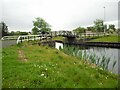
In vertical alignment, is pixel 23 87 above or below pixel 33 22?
below

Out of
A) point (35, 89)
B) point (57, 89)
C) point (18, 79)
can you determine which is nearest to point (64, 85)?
point (57, 89)

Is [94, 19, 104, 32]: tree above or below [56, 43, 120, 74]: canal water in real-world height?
above

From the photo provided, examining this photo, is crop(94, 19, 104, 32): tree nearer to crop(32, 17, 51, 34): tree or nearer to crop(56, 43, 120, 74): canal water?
crop(32, 17, 51, 34): tree

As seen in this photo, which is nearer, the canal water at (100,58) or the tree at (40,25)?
the canal water at (100,58)

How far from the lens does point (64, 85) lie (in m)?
9.90

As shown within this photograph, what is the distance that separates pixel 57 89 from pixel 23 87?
134 cm

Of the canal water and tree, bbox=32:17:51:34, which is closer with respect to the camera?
the canal water

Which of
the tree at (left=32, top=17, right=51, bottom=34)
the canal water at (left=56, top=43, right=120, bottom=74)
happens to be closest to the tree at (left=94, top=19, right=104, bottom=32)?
the tree at (left=32, top=17, right=51, bottom=34)

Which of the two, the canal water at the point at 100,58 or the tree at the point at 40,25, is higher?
the tree at the point at 40,25

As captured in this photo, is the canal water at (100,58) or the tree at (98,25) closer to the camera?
the canal water at (100,58)

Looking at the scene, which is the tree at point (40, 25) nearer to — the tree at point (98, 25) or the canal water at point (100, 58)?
Result: the tree at point (98, 25)

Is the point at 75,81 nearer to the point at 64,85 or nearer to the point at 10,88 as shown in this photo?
the point at 64,85

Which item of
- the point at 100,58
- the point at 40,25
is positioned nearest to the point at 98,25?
the point at 40,25

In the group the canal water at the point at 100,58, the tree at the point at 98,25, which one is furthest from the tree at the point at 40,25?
the canal water at the point at 100,58
